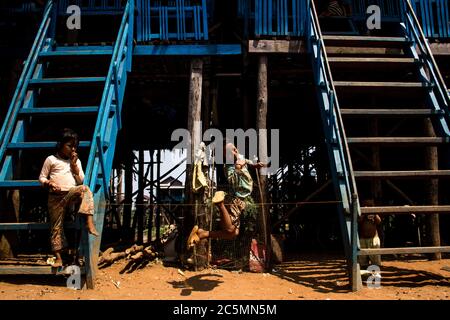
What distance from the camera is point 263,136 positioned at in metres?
6.60

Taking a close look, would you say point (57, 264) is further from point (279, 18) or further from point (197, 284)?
point (279, 18)

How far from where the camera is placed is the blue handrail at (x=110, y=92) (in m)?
4.95

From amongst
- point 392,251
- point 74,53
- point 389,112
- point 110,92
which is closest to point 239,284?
point 392,251

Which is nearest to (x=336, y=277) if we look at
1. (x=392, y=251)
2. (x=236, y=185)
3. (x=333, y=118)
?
(x=392, y=251)

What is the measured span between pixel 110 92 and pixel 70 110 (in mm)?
672

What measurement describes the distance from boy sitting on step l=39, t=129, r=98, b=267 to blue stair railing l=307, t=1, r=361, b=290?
3.15 metres

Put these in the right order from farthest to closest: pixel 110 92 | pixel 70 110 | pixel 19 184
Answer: pixel 110 92, pixel 70 110, pixel 19 184

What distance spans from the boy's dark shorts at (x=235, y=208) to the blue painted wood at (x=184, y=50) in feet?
10.6

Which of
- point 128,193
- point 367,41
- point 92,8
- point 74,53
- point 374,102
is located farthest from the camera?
point 128,193

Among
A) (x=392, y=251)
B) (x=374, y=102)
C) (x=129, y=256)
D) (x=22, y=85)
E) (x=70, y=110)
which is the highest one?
(x=374, y=102)

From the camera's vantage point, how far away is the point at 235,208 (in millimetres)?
5043

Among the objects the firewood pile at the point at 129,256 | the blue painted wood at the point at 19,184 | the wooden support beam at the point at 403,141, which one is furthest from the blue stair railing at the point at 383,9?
the blue painted wood at the point at 19,184

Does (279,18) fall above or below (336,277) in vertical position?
above

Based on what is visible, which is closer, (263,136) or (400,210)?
(400,210)
